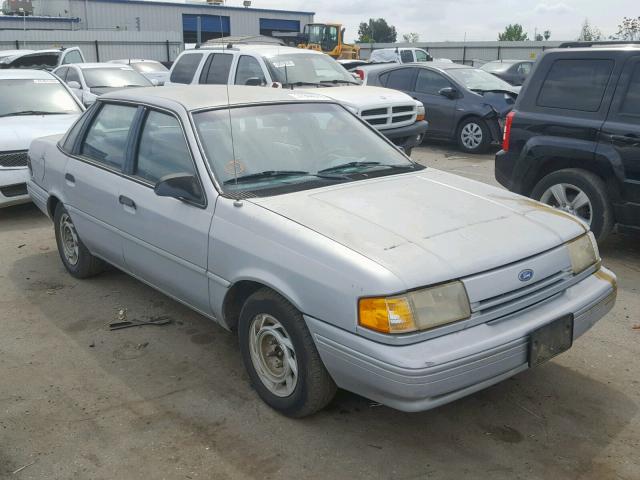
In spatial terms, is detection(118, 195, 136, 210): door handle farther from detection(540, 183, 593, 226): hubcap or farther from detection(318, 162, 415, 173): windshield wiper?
detection(540, 183, 593, 226): hubcap

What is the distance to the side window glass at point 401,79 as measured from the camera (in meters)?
13.1

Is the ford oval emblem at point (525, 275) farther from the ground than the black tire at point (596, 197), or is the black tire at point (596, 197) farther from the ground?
the ford oval emblem at point (525, 275)

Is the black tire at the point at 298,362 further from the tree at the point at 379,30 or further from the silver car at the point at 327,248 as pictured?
the tree at the point at 379,30

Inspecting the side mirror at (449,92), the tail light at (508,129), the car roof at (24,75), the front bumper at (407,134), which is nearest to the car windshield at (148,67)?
the side mirror at (449,92)

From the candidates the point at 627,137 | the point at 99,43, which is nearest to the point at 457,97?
the point at 627,137

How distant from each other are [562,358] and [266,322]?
1887 mm

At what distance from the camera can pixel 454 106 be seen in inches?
485

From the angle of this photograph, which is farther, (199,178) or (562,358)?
(562,358)

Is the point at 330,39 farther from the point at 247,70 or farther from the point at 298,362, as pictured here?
the point at 298,362

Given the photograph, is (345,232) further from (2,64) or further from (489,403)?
(2,64)

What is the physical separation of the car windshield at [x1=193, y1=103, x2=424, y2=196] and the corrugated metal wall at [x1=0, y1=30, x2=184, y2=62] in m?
29.7

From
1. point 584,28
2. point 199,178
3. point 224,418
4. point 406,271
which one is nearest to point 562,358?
point 406,271

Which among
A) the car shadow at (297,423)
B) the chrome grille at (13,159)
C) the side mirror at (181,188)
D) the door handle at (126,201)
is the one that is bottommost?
the car shadow at (297,423)

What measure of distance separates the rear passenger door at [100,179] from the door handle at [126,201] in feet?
0.23
